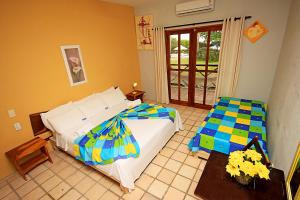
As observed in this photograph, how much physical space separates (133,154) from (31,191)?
1.58 m

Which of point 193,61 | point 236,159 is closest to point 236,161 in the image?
point 236,159

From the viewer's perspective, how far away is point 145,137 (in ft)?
7.49

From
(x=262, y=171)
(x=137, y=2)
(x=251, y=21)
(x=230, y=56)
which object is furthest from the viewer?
(x=137, y=2)

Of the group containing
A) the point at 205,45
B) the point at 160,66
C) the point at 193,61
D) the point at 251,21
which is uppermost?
the point at 251,21

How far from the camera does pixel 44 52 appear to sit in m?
2.57

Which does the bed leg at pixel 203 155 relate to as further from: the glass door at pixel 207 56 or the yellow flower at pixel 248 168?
the glass door at pixel 207 56

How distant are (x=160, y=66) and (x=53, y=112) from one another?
2.81 metres

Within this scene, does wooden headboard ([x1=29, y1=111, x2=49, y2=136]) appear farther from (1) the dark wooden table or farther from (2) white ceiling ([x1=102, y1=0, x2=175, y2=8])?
(2) white ceiling ([x1=102, y1=0, x2=175, y2=8])

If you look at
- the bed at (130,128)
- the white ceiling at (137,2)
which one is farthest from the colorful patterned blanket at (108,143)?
the white ceiling at (137,2)

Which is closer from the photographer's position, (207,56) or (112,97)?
(112,97)

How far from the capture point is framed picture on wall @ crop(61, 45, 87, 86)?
2.87m

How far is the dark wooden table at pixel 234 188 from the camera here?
1184 mm

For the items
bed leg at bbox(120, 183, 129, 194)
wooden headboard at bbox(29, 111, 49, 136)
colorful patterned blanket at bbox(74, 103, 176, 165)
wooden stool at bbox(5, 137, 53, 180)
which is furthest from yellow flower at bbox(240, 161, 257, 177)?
wooden headboard at bbox(29, 111, 49, 136)

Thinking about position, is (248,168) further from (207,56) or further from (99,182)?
(207,56)
